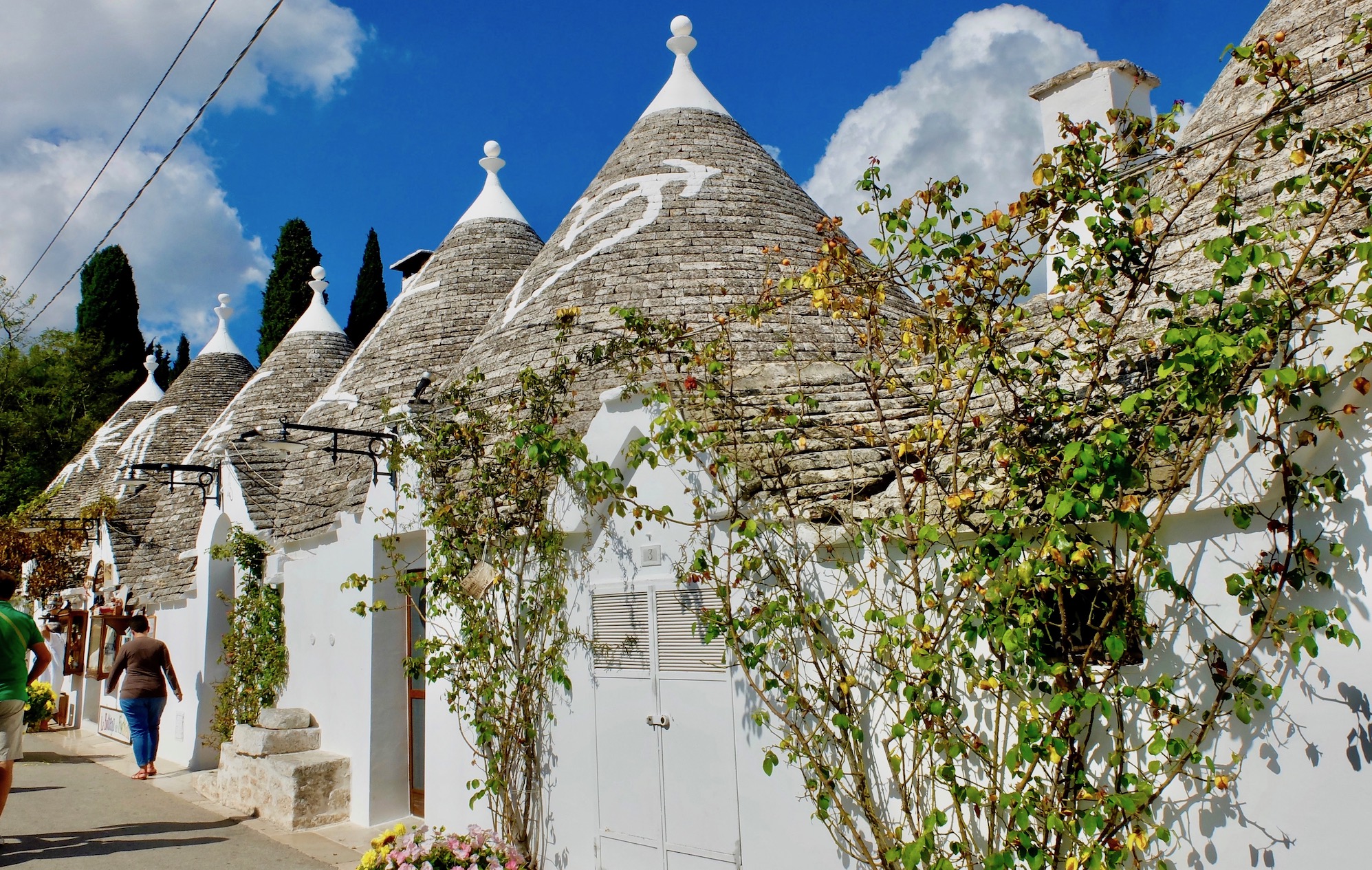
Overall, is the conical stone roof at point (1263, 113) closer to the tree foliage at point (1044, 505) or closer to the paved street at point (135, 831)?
the tree foliage at point (1044, 505)

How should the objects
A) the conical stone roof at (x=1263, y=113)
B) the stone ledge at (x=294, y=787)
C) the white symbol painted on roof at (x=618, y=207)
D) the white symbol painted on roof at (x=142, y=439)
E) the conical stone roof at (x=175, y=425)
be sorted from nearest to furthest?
the conical stone roof at (x=1263, y=113)
the stone ledge at (x=294, y=787)
the white symbol painted on roof at (x=618, y=207)
the conical stone roof at (x=175, y=425)
the white symbol painted on roof at (x=142, y=439)

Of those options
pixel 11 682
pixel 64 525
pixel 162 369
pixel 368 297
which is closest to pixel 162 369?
pixel 162 369

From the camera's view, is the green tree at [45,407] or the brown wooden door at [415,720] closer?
the brown wooden door at [415,720]

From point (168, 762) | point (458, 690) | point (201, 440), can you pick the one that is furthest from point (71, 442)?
point (458, 690)

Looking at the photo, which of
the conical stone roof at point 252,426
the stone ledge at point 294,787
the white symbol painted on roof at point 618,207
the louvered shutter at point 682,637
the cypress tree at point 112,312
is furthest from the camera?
the cypress tree at point 112,312

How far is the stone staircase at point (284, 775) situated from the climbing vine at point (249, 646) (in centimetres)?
75

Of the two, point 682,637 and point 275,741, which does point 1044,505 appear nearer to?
point 682,637

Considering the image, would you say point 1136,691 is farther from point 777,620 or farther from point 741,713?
point 741,713

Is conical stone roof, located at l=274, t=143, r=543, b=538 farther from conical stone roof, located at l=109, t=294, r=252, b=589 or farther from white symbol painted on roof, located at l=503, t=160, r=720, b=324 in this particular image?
conical stone roof, located at l=109, t=294, r=252, b=589

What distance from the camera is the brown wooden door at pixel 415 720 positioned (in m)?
8.33

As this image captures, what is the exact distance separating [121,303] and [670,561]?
38995 mm

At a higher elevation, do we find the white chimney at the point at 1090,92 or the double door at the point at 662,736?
the white chimney at the point at 1090,92

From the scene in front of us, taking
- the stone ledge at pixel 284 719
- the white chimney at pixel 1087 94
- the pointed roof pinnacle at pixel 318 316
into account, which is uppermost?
the pointed roof pinnacle at pixel 318 316

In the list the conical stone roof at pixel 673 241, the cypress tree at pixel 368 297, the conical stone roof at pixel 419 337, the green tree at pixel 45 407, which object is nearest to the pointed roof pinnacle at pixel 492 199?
the conical stone roof at pixel 419 337
